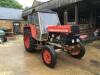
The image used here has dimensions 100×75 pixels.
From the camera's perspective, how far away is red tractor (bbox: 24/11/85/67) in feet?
19.1

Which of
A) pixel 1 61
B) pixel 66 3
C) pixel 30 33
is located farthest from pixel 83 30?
pixel 1 61

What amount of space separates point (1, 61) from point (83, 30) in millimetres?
8217

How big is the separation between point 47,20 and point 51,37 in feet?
3.04

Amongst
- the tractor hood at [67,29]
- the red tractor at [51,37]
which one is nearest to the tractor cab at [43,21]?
the red tractor at [51,37]

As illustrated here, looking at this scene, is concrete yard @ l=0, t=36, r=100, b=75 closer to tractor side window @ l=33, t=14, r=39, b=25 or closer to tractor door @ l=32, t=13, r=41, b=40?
tractor door @ l=32, t=13, r=41, b=40

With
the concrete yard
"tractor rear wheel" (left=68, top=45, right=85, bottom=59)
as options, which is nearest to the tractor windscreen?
the concrete yard

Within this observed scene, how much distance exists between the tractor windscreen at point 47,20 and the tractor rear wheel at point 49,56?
1233 mm

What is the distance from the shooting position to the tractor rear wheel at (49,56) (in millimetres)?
5605

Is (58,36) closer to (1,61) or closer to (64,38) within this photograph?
(64,38)

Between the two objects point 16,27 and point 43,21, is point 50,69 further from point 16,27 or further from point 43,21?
point 16,27

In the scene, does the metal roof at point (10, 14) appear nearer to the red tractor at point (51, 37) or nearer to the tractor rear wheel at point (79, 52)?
the red tractor at point (51, 37)

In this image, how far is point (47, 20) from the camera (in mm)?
7297

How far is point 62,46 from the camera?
20.2 ft

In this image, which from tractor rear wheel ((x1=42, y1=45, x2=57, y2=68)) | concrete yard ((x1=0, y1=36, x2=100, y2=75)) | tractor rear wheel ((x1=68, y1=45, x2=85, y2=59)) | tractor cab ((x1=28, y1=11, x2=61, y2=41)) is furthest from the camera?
tractor cab ((x1=28, y1=11, x2=61, y2=41))
